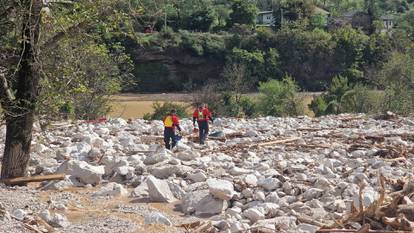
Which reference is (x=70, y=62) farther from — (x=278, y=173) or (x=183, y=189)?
(x=278, y=173)

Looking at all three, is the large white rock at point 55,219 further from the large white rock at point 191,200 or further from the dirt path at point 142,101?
the dirt path at point 142,101

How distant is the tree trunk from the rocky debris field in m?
0.56

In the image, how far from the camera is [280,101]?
46812mm

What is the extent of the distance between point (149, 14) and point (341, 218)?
529cm

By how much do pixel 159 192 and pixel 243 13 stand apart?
8365 centimetres

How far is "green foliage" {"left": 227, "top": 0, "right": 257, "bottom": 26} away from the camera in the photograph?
93.2 meters

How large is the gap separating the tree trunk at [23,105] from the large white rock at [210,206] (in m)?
3.55

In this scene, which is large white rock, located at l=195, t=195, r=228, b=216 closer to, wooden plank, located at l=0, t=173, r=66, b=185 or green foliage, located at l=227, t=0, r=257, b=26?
wooden plank, located at l=0, t=173, r=66, b=185

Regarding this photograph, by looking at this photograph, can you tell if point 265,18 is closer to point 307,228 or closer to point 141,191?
point 141,191

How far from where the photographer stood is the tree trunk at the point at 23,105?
1167cm

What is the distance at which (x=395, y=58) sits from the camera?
147ft

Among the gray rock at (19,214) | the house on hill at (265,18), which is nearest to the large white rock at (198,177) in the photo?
the gray rock at (19,214)

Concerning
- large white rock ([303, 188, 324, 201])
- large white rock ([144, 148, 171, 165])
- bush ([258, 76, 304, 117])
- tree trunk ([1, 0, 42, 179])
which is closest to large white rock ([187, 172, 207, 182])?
large white rock ([144, 148, 171, 165])

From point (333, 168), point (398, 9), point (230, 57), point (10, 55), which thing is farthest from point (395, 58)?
point (398, 9)
